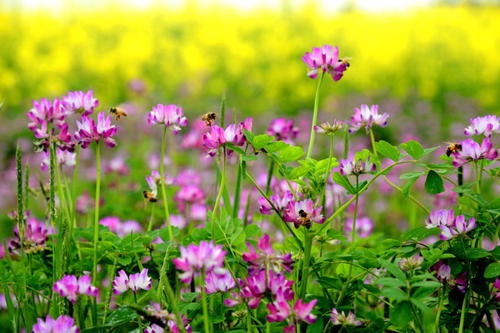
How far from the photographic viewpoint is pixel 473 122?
4.41ft

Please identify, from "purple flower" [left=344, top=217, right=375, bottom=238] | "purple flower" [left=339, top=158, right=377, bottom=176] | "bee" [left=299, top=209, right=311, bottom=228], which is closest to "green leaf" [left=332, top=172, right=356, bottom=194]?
"purple flower" [left=339, top=158, right=377, bottom=176]

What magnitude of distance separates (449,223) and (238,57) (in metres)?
7.54

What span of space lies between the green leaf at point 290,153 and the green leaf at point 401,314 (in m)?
0.34

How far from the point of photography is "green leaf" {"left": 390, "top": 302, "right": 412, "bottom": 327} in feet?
3.46

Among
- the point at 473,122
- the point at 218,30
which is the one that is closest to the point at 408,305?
the point at 473,122

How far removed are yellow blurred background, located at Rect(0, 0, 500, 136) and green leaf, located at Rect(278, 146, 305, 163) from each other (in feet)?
17.7

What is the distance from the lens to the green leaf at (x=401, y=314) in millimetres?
1053

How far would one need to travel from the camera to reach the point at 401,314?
1058 mm

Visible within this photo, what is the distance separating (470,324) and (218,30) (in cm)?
878

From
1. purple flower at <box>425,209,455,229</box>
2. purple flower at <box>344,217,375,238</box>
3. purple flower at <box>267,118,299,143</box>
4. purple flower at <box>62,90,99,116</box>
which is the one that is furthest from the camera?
purple flower at <box>344,217,375,238</box>

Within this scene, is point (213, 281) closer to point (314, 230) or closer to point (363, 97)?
point (314, 230)

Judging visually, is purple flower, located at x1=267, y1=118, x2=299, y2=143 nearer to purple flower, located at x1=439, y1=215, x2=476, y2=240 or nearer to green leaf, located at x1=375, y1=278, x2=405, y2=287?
purple flower, located at x1=439, y1=215, x2=476, y2=240

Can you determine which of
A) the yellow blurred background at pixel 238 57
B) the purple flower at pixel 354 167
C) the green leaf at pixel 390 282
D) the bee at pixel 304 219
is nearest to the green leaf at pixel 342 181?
the purple flower at pixel 354 167

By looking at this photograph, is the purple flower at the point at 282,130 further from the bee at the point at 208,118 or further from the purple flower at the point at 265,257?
the purple flower at the point at 265,257
